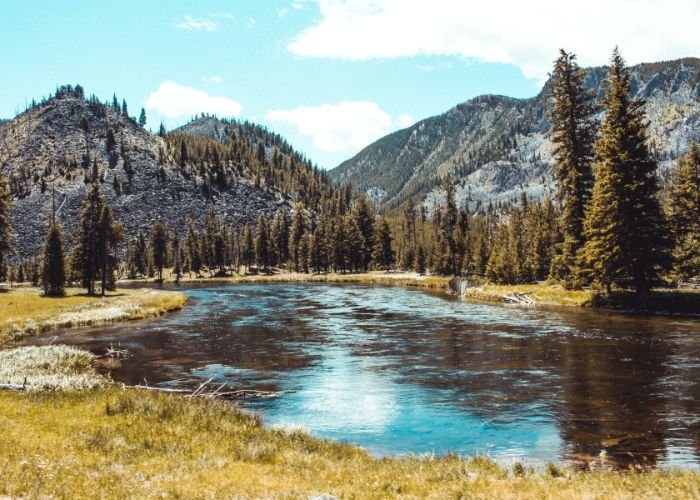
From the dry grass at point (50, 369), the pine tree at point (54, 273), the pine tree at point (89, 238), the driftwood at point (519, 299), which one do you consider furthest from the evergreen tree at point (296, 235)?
the dry grass at point (50, 369)

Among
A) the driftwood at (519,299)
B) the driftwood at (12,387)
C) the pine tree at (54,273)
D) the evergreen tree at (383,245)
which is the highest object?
the evergreen tree at (383,245)

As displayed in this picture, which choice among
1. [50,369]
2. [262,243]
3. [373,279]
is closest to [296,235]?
[262,243]

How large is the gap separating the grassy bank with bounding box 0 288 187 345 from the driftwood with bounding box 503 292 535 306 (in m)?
38.7

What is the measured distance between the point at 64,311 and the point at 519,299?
46.7 meters

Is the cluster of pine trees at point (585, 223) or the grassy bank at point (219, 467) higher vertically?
the cluster of pine trees at point (585, 223)

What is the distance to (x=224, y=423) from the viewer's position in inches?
635

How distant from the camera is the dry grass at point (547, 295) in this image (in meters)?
48.9

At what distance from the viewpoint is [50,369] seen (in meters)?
25.1

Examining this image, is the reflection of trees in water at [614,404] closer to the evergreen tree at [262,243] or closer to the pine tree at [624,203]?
the pine tree at [624,203]

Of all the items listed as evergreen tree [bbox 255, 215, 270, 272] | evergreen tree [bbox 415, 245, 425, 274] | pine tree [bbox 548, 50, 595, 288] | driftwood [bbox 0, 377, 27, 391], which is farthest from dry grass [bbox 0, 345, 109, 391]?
evergreen tree [bbox 255, 215, 270, 272]

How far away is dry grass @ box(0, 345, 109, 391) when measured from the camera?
65.7ft

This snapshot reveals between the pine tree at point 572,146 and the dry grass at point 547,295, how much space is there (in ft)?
6.04

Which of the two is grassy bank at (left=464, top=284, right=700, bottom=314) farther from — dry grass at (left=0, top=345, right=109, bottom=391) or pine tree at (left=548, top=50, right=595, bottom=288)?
dry grass at (left=0, top=345, right=109, bottom=391)

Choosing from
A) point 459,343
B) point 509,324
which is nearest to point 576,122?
point 509,324
